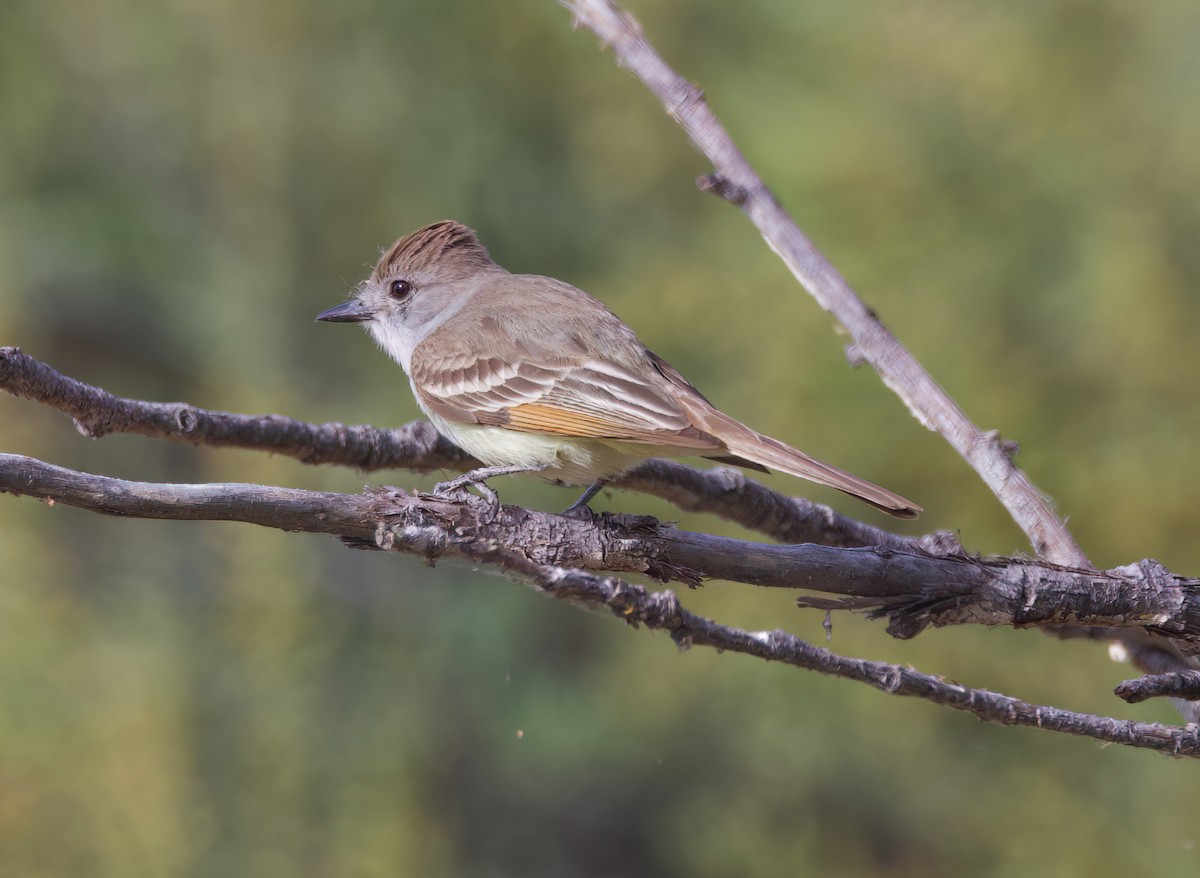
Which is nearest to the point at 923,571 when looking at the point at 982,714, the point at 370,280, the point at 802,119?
the point at 982,714

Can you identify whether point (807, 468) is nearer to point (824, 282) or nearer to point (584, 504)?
point (824, 282)

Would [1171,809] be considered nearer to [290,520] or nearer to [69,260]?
[290,520]

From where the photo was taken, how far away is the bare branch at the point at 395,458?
3953 millimetres

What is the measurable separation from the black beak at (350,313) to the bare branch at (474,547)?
9.05 ft

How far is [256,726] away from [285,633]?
56cm

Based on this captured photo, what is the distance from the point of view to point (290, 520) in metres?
2.48

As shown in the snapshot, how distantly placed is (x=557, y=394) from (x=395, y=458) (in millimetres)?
611

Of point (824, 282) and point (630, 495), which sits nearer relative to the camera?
point (824, 282)

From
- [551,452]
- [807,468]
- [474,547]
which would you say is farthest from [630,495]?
[474,547]

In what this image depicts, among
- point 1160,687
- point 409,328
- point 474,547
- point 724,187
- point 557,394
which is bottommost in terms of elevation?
point 474,547

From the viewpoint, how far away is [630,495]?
788 cm

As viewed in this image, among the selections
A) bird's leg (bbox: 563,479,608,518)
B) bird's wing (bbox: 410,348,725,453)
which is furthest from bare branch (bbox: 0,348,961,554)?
bird's wing (bbox: 410,348,725,453)

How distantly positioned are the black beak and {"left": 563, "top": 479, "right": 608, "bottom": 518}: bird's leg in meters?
1.71

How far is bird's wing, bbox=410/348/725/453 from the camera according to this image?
386 centimetres
